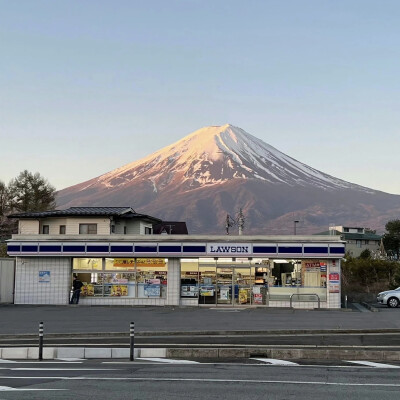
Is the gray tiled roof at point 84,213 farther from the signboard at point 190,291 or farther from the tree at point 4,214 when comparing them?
the tree at point 4,214

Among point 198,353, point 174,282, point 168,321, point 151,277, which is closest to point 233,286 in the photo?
point 174,282

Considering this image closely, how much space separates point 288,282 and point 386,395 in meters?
29.3

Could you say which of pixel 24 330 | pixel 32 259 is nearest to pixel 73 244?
pixel 32 259

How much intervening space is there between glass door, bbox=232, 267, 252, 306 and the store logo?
1.11m

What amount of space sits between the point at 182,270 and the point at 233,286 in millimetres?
3295

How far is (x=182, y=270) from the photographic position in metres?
41.2

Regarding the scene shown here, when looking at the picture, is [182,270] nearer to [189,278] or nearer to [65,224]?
[189,278]

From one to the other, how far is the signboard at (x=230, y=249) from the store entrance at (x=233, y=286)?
99 cm

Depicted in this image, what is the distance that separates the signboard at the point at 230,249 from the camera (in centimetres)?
4041

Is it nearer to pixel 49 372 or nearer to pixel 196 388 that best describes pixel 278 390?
pixel 196 388

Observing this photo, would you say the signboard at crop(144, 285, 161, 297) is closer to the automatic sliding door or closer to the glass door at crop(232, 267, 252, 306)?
the automatic sliding door

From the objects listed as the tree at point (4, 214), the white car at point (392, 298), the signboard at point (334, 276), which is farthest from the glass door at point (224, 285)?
the tree at point (4, 214)

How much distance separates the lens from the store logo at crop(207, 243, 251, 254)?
4044 cm

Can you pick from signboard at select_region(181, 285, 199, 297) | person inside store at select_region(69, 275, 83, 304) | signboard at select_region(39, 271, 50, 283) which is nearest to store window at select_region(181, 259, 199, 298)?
signboard at select_region(181, 285, 199, 297)
